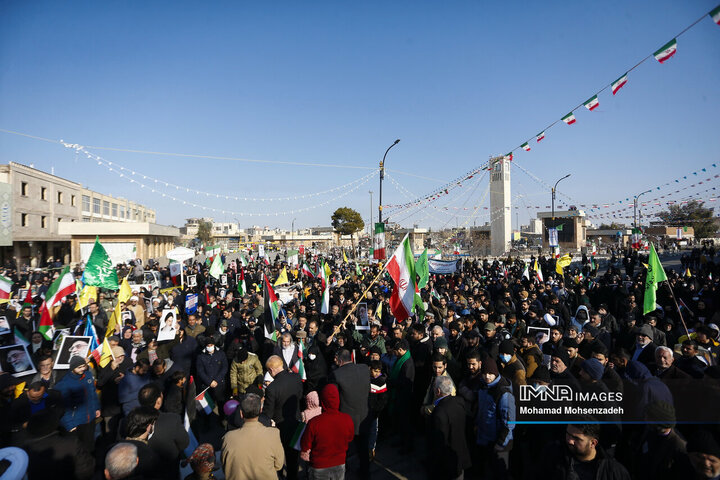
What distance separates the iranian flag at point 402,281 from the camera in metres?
7.94

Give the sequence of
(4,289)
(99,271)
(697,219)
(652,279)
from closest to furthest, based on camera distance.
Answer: (652,279)
(4,289)
(99,271)
(697,219)

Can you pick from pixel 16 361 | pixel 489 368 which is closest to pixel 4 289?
pixel 16 361

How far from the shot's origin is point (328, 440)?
3662mm

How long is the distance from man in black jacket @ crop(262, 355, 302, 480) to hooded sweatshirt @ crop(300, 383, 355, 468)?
101 cm

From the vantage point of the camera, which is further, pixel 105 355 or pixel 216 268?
pixel 216 268

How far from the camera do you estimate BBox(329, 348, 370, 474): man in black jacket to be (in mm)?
4559

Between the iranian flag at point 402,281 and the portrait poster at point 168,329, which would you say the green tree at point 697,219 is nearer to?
the iranian flag at point 402,281

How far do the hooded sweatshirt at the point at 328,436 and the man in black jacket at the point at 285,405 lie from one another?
1009 millimetres

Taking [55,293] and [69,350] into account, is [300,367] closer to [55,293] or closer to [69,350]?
[69,350]

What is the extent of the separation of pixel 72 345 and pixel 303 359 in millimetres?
3651

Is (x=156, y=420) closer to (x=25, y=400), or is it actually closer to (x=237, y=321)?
(x=25, y=400)

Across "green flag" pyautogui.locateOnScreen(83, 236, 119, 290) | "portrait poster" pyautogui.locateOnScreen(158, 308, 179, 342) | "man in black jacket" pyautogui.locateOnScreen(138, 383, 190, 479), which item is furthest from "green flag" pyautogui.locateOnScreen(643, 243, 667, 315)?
"green flag" pyautogui.locateOnScreen(83, 236, 119, 290)

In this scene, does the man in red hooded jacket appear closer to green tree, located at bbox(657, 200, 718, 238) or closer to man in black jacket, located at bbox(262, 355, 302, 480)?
man in black jacket, located at bbox(262, 355, 302, 480)

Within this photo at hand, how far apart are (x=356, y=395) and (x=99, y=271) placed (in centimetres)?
939
